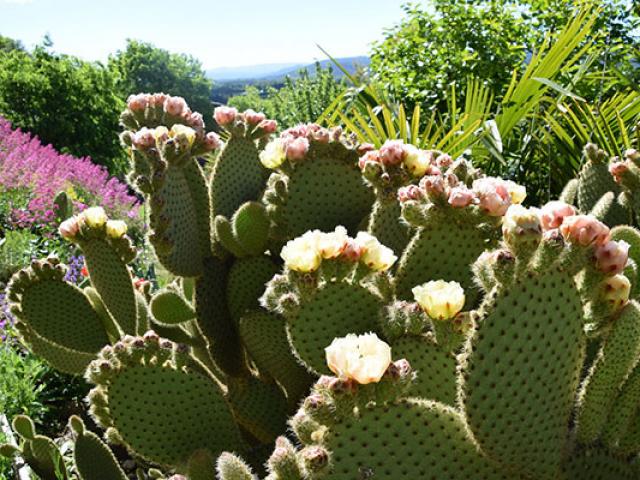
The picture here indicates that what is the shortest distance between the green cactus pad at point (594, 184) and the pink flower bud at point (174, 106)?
1294 mm

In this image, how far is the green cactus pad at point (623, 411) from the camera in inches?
49.9

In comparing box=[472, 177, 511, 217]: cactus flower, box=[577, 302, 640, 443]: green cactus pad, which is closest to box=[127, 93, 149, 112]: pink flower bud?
box=[472, 177, 511, 217]: cactus flower

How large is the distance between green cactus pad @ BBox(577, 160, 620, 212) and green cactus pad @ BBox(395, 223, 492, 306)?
875 millimetres

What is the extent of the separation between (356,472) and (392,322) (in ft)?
1.18

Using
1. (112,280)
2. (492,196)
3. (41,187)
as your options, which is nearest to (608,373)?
(492,196)

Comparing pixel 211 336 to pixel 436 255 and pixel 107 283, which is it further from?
pixel 436 255

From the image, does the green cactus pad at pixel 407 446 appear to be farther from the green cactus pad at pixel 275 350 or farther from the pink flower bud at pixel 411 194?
the green cactus pad at pixel 275 350

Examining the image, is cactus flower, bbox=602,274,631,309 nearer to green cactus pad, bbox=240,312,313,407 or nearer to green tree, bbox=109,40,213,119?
green cactus pad, bbox=240,312,313,407

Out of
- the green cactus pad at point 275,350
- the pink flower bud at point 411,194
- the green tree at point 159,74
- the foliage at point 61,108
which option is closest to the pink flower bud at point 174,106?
the green cactus pad at point 275,350

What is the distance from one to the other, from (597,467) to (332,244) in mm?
608

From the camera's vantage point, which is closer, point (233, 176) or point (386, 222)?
point (386, 222)

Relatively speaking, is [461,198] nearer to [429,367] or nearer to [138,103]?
[429,367]

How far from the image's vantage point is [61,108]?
2098cm

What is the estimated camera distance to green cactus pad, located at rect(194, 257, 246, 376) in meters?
2.06
